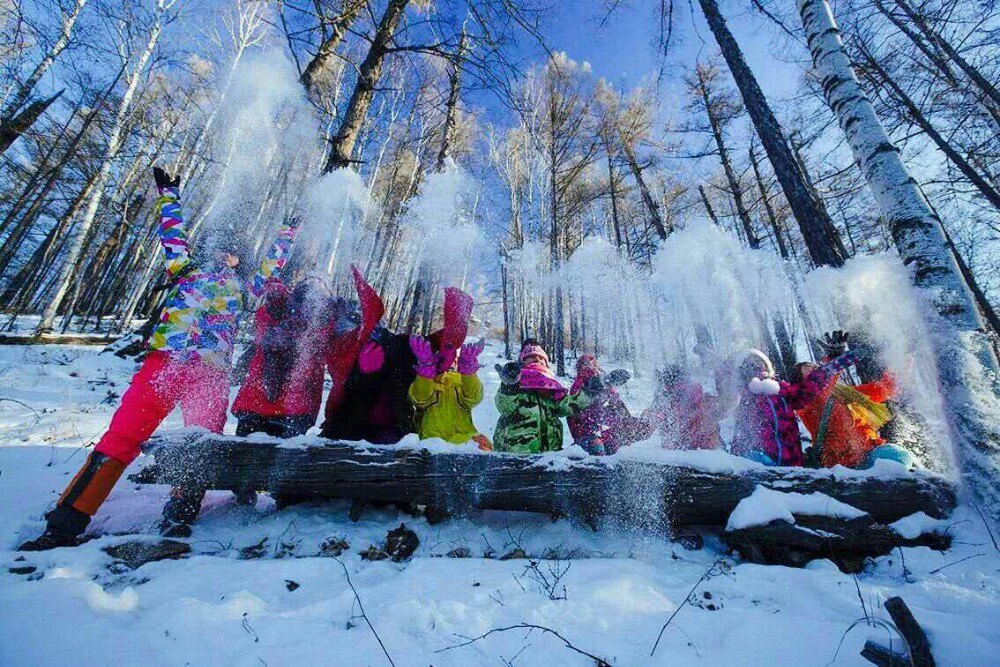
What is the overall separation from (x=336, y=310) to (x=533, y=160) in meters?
12.5

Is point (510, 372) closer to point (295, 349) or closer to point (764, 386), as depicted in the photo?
point (295, 349)

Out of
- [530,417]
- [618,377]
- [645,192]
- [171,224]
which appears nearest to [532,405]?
[530,417]

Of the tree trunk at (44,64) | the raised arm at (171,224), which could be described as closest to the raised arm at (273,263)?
the raised arm at (171,224)

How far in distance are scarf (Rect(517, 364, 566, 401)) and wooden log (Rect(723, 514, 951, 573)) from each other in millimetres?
1552

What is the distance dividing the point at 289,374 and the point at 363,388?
1.74 feet

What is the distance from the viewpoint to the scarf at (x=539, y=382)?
3.20 m

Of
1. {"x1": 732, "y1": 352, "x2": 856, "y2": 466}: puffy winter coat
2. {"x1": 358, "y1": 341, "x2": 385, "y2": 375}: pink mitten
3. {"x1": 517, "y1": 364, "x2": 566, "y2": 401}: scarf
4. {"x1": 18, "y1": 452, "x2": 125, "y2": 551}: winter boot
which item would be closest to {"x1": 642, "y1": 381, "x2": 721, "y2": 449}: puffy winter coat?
{"x1": 732, "y1": 352, "x2": 856, "y2": 466}: puffy winter coat

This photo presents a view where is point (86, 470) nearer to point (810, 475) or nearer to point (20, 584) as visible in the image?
point (20, 584)

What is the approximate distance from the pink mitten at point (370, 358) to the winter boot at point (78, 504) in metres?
1.46

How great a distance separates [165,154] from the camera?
11953 millimetres

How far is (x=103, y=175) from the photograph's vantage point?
26.8ft

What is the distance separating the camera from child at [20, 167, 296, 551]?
2.11 metres

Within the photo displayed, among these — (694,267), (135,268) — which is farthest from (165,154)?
(694,267)

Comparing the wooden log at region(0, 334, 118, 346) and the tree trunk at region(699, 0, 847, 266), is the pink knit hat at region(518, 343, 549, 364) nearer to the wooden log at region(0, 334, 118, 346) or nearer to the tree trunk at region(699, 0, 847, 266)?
the tree trunk at region(699, 0, 847, 266)
